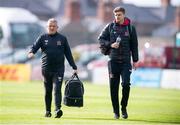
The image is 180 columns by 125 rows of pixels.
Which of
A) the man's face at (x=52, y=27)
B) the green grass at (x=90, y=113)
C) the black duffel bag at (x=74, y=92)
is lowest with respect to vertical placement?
the green grass at (x=90, y=113)

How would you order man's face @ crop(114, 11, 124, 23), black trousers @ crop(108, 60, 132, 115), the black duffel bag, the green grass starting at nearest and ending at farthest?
the green grass → man's face @ crop(114, 11, 124, 23) → black trousers @ crop(108, 60, 132, 115) → the black duffel bag

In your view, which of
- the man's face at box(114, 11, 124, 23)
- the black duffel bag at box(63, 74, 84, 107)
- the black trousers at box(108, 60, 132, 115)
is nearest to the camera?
the man's face at box(114, 11, 124, 23)

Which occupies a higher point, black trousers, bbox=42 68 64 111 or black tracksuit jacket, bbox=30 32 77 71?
black tracksuit jacket, bbox=30 32 77 71

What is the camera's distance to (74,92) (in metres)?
19.3

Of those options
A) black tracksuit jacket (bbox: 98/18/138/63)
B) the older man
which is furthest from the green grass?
black tracksuit jacket (bbox: 98/18/138/63)

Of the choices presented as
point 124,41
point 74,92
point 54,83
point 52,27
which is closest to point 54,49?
point 52,27

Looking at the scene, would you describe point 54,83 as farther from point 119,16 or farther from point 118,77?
point 119,16

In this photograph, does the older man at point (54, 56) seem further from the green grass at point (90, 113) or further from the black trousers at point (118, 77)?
the black trousers at point (118, 77)

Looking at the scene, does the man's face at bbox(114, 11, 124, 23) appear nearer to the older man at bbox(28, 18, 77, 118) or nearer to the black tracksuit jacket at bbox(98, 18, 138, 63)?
the black tracksuit jacket at bbox(98, 18, 138, 63)

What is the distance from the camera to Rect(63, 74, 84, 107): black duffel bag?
19.2 meters

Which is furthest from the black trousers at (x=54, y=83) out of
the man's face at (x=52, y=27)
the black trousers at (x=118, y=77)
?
the black trousers at (x=118, y=77)

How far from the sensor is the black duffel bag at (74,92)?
63.2 feet

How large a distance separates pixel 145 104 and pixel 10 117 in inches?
296

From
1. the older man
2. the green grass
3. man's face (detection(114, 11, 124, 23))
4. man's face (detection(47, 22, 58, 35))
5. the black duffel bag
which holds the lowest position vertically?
the green grass
